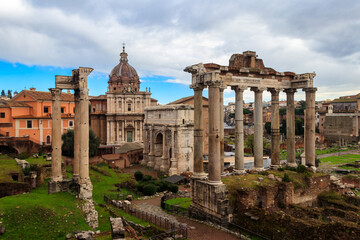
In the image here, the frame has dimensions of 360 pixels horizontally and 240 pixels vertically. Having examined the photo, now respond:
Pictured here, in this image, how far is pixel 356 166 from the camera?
4588 cm

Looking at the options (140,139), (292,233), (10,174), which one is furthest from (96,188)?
(140,139)

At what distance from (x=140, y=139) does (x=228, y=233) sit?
43673 mm

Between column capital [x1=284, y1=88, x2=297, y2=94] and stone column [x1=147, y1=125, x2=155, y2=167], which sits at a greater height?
column capital [x1=284, y1=88, x2=297, y2=94]

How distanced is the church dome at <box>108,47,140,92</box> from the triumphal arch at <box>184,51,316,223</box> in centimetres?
3982

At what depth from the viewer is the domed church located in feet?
176

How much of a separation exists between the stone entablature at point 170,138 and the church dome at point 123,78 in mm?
14787

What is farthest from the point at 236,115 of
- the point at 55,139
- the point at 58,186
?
the point at 58,186

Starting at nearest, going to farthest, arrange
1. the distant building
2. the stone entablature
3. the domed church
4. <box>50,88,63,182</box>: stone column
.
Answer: <box>50,88,63,182</box>: stone column, the stone entablature, the domed church, the distant building

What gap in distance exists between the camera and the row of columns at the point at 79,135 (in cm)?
1653

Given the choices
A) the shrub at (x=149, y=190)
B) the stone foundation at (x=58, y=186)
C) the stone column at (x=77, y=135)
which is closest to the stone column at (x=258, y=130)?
the shrub at (x=149, y=190)

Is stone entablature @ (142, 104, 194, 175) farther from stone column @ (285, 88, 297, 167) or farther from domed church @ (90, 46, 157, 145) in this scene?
stone column @ (285, 88, 297, 167)

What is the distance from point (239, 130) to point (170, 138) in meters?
22.6

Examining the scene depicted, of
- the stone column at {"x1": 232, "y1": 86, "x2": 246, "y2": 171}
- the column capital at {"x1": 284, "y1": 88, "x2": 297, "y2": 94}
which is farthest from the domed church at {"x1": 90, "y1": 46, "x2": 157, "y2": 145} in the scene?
the stone column at {"x1": 232, "y1": 86, "x2": 246, "y2": 171}

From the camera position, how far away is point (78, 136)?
17.3m
